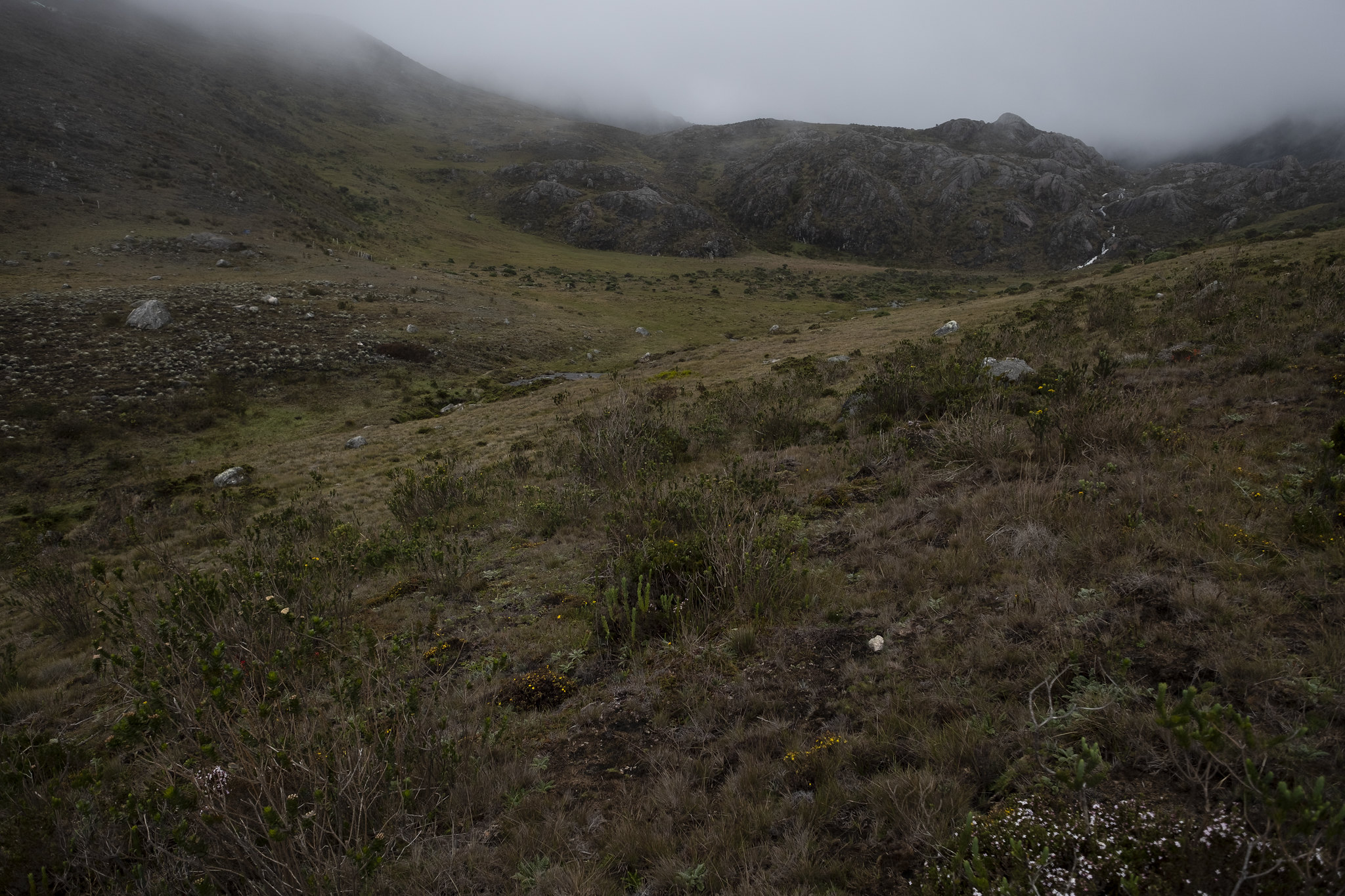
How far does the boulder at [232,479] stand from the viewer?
1381 centimetres

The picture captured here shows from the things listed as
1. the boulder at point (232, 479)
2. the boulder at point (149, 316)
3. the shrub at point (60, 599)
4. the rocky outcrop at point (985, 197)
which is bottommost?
the boulder at point (232, 479)

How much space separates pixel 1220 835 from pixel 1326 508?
12.4 ft

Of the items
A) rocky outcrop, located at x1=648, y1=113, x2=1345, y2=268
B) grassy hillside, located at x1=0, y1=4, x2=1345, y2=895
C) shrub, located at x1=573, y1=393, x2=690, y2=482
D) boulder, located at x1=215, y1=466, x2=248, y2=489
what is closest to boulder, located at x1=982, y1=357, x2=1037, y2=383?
grassy hillside, located at x1=0, y1=4, x2=1345, y2=895

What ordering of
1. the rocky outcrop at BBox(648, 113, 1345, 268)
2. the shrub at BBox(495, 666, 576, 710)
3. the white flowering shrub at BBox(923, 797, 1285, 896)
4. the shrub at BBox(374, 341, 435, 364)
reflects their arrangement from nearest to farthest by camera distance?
1. the white flowering shrub at BBox(923, 797, 1285, 896)
2. the shrub at BBox(495, 666, 576, 710)
3. the shrub at BBox(374, 341, 435, 364)
4. the rocky outcrop at BBox(648, 113, 1345, 268)

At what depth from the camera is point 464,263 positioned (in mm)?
57844

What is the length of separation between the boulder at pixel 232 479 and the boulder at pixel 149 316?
14564mm

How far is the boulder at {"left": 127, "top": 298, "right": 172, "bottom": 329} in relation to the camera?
2264 centimetres

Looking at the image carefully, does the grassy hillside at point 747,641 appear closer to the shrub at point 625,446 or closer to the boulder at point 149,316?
the shrub at point 625,446

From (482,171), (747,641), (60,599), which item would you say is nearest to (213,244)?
(60,599)

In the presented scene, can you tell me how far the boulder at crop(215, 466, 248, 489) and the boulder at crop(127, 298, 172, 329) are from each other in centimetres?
1456

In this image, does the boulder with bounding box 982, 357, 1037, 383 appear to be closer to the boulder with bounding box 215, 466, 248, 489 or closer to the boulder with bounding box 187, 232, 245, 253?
the boulder with bounding box 215, 466, 248, 489

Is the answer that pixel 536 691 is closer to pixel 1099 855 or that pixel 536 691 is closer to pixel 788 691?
pixel 788 691

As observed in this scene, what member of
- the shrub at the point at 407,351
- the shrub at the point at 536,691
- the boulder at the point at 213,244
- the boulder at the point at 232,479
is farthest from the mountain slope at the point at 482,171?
the shrub at the point at 536,691

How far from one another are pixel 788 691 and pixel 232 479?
16416 millimetres
